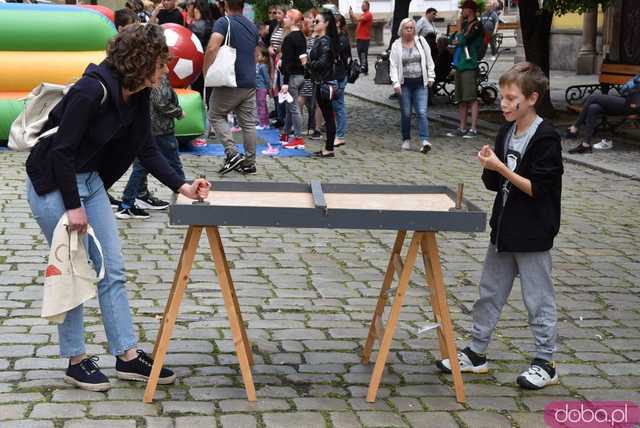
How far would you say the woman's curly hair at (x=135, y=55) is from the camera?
4.73m

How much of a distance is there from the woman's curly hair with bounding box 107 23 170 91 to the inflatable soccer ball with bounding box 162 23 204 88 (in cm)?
841

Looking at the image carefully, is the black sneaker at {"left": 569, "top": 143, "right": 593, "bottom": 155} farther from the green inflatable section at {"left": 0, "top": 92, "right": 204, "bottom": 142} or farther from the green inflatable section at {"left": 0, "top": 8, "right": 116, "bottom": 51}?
the green inflatable section at {"left": 0, "top": 8, "right": 116, "bottom": 51}

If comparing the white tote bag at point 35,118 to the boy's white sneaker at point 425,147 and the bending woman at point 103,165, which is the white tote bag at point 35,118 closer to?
the bending woman at point 103,165

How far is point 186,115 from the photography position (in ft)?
43.1

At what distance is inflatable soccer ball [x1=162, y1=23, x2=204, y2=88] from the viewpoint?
1318 cm

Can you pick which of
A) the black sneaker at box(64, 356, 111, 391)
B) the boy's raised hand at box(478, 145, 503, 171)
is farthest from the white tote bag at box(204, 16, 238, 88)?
the boy's raised hand at box(478, 145, 503, 171)

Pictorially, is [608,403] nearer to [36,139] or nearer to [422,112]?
[36,139]

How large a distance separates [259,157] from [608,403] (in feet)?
28.2

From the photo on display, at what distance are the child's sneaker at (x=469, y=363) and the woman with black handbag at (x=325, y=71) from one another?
787 cm

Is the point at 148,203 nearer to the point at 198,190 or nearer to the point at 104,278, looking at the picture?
the point at 104,278

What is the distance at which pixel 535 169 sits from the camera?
5004 millimetres

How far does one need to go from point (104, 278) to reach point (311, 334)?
4.79 feet

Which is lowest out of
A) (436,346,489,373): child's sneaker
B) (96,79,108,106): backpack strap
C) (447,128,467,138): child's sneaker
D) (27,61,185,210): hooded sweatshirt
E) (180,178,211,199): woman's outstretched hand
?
(447,128,467,138): child's sneaker

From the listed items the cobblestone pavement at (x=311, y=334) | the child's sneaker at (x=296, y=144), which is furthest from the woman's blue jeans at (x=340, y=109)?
the cobblestone pavement at (x=311, y=334)
